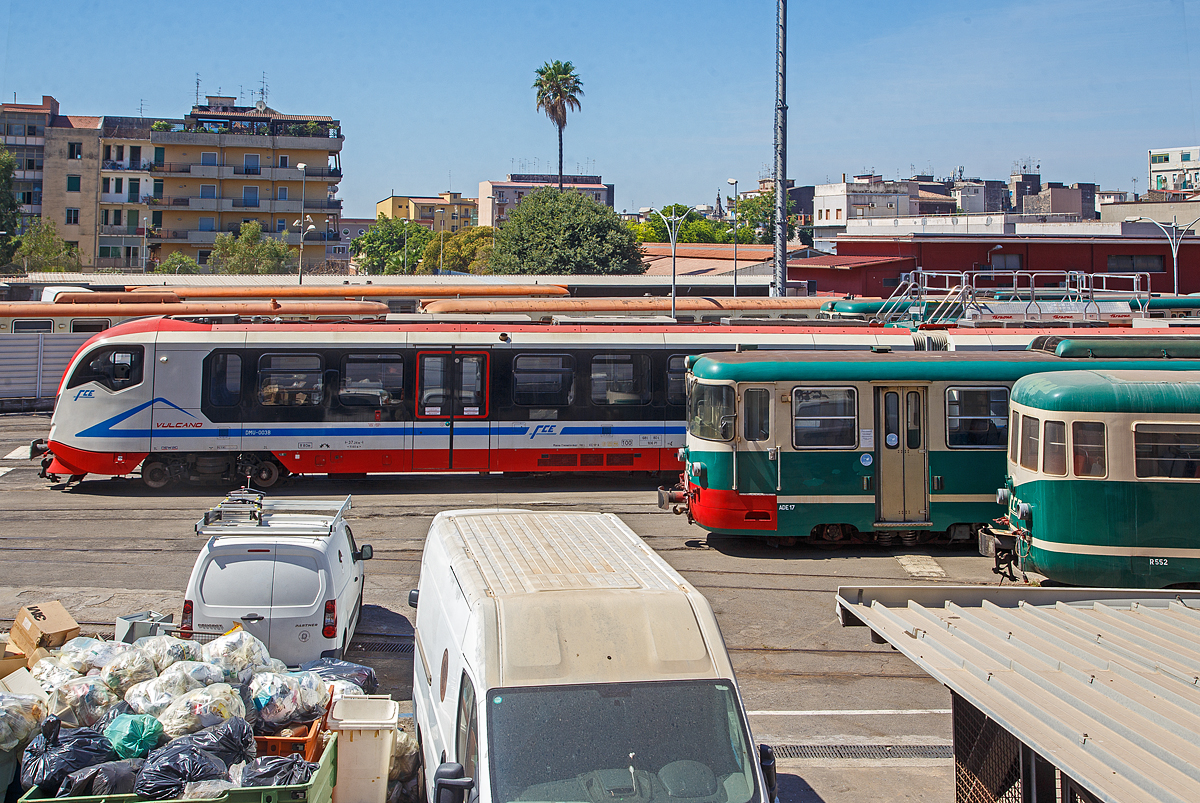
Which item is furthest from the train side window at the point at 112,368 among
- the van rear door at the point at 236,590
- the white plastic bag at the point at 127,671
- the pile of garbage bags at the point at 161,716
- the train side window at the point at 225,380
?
the white plastic bag at the point at 127,671

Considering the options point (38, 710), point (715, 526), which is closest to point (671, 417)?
point (715, 526)

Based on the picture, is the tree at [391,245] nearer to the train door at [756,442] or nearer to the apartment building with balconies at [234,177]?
the apartment building with balconies at [234,177]

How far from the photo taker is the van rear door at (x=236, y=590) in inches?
352

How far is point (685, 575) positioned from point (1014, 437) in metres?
4.73

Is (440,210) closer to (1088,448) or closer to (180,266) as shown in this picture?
(180,266)

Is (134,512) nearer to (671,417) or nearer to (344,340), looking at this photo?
(344,340)

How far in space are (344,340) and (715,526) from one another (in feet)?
27.3

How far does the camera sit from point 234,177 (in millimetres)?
80375

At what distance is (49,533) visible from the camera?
15.8 m

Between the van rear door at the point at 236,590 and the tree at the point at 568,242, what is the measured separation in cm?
5262

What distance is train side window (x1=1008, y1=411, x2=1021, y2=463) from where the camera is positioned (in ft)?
42.5

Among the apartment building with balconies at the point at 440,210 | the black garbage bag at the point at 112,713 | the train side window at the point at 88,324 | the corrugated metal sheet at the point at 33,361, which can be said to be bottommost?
the black garbage bag at the point at 112,713

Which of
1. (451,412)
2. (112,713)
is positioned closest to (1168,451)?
(112,713)

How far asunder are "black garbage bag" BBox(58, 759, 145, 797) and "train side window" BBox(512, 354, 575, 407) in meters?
13.5
